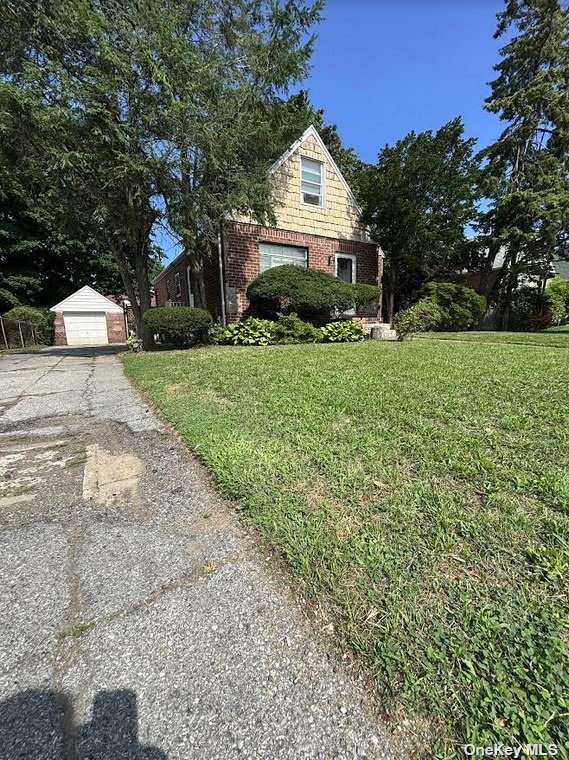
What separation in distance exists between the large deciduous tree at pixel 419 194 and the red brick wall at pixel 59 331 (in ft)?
62.8

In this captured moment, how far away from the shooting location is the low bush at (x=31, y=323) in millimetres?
A: 17062

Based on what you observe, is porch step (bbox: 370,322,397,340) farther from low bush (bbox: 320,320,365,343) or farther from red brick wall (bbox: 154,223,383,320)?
red brick wall (bbox: 154,223,383,320)

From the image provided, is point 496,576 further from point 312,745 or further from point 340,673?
point 312,745

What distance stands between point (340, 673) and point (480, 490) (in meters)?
1.40

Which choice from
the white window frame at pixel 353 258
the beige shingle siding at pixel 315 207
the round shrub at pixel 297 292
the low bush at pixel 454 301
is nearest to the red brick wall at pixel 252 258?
the white window frame at pixel 353 258

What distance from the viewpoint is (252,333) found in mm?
10539

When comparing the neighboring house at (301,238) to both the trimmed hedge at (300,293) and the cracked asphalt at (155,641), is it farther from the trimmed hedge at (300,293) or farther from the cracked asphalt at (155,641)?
the cracked asphalt at (155,641)

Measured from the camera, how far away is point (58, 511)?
224 cm

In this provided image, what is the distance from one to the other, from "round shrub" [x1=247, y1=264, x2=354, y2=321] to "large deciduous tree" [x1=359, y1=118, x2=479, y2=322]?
5.14 m

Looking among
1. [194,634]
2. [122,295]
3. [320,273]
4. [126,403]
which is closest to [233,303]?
[320,273]

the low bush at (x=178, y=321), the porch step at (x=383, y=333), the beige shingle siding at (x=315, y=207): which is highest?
the beige shingle siding at (x=315, y=207)

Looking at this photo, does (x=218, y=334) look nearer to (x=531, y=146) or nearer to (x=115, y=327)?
(x=115, y=327)

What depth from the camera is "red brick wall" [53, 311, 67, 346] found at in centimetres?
2189

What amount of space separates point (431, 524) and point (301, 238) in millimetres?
11982
